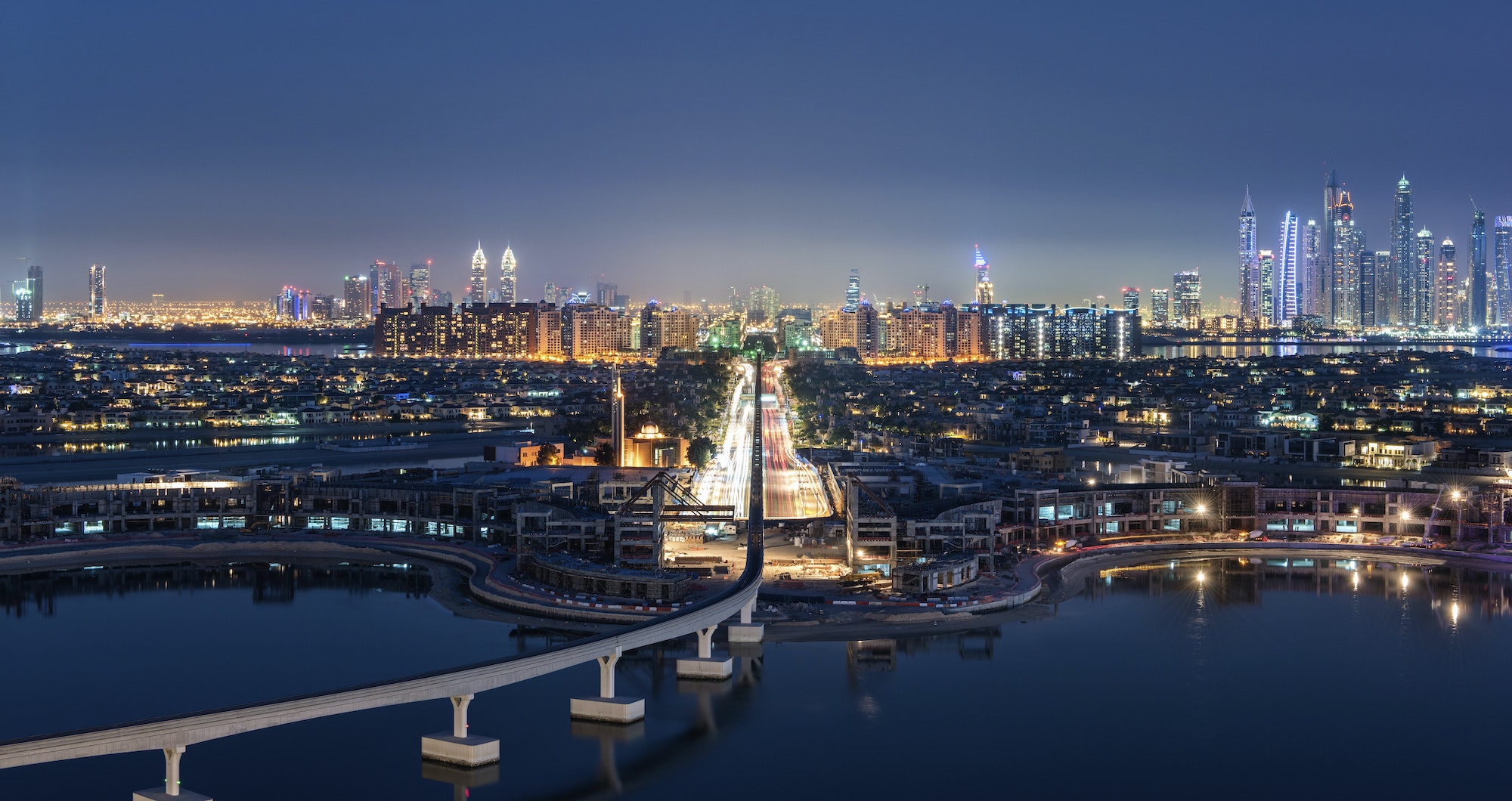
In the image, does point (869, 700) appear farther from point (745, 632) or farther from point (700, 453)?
point (700, 453)

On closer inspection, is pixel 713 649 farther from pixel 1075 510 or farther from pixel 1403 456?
pixel 1403 456

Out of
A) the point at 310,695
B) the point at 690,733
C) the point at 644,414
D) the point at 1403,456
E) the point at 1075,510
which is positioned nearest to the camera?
the point at 310,695

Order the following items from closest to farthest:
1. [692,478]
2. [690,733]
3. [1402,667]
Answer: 1. [690,733]
2. [1402,667]
3. [692,478]

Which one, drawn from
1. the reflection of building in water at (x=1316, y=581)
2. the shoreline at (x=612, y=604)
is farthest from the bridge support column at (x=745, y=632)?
the reflection of building in water at (x=1316, y=581)

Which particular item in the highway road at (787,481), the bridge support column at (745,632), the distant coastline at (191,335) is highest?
the distant coastline at (191,335)

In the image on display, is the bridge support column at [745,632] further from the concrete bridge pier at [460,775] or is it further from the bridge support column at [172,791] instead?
the bridge support column at [172,791]

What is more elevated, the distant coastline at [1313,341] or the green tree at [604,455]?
the distant coastline at [1313,341]

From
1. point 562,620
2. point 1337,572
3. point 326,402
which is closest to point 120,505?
point 562,620
